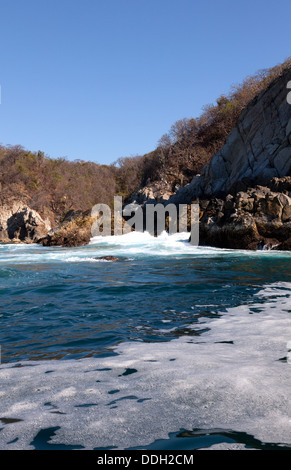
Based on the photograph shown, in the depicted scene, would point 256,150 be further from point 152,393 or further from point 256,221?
point 152,393

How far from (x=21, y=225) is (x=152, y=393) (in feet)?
99.7

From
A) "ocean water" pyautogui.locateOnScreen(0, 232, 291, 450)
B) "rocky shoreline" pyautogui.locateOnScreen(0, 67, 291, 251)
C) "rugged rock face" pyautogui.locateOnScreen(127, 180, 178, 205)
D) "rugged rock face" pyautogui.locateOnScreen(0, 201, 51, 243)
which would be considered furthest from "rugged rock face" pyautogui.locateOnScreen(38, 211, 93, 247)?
"rugged rock face" pyautogui.locateOnScreen(127, 180, 178, 205)

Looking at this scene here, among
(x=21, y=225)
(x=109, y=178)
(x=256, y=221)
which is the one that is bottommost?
(x=256, y=221)

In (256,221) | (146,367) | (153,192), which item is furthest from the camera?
(153,192)

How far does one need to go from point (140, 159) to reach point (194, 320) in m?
45.1

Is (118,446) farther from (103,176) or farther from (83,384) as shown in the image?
(103,176)

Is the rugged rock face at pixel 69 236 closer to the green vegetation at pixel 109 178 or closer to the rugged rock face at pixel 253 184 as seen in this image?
the rugged rock face at pixel 253 184

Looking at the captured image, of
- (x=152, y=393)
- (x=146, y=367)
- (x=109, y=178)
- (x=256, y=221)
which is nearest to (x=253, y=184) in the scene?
(x=256, y=221)

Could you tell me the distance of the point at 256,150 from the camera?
23.1 meters

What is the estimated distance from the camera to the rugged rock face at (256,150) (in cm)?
2106

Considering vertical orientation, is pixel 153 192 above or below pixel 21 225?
above

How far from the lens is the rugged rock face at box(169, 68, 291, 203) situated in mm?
21062

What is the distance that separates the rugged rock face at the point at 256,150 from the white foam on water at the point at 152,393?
1886 cm

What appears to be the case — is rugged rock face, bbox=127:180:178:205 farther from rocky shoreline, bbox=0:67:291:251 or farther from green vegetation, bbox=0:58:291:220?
rocky shoreline, bbox=0:67:291:251
